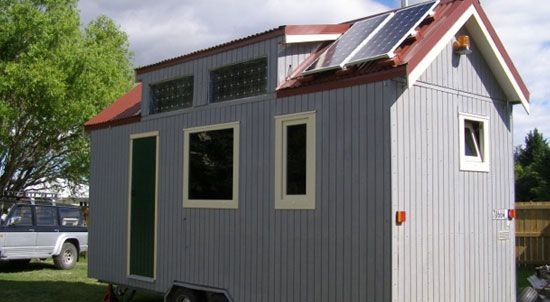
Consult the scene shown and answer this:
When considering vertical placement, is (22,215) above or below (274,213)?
below

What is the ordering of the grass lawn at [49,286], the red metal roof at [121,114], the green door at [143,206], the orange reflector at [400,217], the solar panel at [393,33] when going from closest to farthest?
1. the orange reflector at [400,217]
2. the solar panel at [393,33]
3. the green door at [143,206]
4. the red metal roof at [121,114]
5. the grass lawn at [49,286]

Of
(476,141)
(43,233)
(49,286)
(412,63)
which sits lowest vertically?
(49,286)

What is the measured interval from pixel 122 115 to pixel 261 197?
4.16 m

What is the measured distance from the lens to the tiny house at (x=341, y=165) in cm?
706

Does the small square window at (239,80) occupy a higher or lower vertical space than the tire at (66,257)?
higher

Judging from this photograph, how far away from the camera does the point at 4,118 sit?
19.2 m

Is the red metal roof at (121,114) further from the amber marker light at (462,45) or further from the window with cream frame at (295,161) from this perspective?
the amber marker light at (462,45)

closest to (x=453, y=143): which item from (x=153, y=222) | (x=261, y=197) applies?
(x=261, y=197)

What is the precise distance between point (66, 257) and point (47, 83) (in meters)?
5.04

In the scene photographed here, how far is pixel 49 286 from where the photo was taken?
45.6 ft

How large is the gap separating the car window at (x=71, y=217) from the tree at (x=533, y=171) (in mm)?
21461

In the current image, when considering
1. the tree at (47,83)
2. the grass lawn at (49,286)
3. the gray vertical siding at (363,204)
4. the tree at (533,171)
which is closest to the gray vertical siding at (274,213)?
the gray vertical siding at (363,204)

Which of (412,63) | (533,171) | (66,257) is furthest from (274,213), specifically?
(533,171)

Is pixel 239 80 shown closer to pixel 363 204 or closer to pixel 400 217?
pixel 363 204
